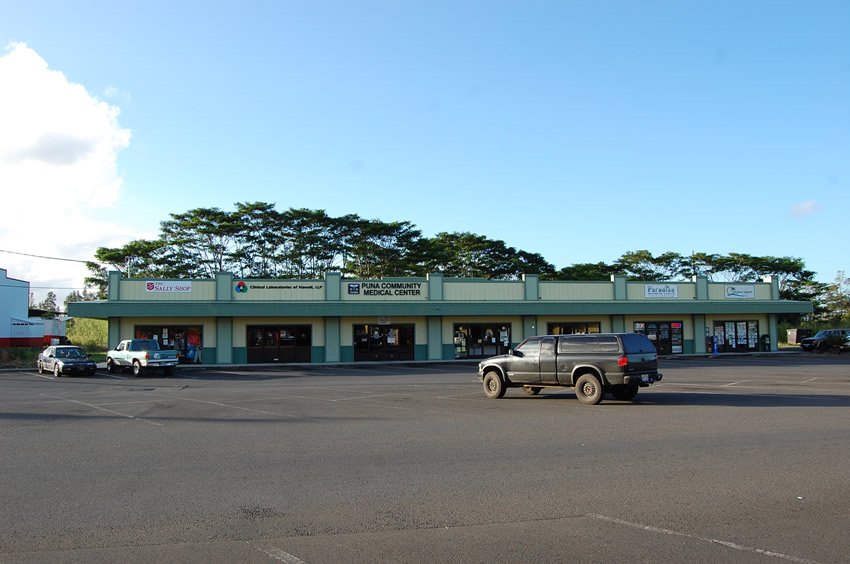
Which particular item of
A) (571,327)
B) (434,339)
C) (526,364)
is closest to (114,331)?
(434,339)

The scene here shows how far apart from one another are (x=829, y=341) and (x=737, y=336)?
634cm

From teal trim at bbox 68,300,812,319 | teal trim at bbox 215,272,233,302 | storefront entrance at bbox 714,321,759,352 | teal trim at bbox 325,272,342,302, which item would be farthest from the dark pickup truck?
storefront entrance at bbox 714,321,759,352

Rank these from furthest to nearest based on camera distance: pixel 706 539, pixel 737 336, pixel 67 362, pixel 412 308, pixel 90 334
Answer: pixel 90 334
pixel 737 336
pixel 412 308
pixel 67 362
pixel 706 539

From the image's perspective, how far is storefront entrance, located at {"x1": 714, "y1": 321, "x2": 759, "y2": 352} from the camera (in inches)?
1742

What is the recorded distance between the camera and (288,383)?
25.3 m

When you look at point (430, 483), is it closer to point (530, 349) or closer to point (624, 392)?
point (530, 349)

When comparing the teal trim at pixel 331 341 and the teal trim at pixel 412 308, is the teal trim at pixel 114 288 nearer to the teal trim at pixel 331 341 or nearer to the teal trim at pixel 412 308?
the teal trim at pixel 412 308

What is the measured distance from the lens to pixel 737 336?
44.6m

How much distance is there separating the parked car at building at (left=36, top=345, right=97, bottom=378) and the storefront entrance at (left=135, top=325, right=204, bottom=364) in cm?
595

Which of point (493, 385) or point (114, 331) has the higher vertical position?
point (114, 331)

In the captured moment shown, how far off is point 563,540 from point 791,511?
2619mm

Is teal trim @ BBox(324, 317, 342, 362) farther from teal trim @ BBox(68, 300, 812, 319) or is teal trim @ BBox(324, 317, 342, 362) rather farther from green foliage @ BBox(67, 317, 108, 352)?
green foliage @ BBox(67, 317, 108, 352)

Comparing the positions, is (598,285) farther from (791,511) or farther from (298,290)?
(791,511)

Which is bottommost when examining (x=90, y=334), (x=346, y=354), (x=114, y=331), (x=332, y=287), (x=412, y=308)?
(x=346, y=354)
